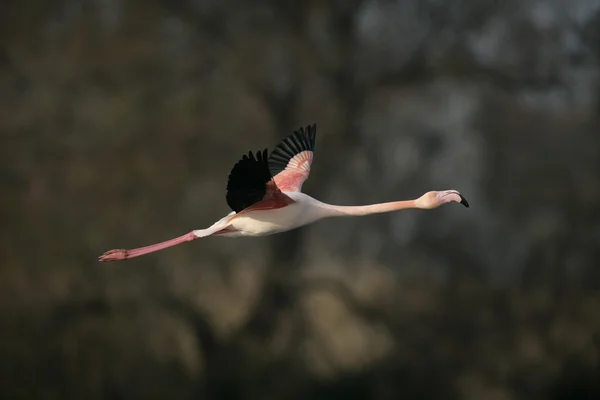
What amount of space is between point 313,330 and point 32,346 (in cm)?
146

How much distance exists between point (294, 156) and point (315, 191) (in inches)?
71.1

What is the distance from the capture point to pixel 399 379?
13.8ft

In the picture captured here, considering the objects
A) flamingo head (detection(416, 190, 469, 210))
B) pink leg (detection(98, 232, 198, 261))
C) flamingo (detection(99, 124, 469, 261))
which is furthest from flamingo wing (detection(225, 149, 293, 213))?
flamingo head (detection(416, 190, 469, 210))

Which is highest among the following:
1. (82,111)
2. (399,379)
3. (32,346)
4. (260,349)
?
(82,111)

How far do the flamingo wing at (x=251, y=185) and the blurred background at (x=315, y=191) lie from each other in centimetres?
238

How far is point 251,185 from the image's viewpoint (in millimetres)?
1687

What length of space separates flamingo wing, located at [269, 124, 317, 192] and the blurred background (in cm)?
178

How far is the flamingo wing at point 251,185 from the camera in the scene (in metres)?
1.62

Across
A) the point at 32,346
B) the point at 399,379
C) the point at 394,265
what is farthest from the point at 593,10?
the point at 32,346

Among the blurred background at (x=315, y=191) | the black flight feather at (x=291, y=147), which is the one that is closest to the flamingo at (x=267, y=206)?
the black flight feather at (x=291, y=147)

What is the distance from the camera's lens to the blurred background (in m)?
4.18

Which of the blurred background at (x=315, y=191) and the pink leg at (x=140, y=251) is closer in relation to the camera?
the pink leg at (x=140, y=251)

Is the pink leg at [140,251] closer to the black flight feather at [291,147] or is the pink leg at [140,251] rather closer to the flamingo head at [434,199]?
the black flight feather at [291,147]

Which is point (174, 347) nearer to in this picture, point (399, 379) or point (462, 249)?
point (399, 379)
